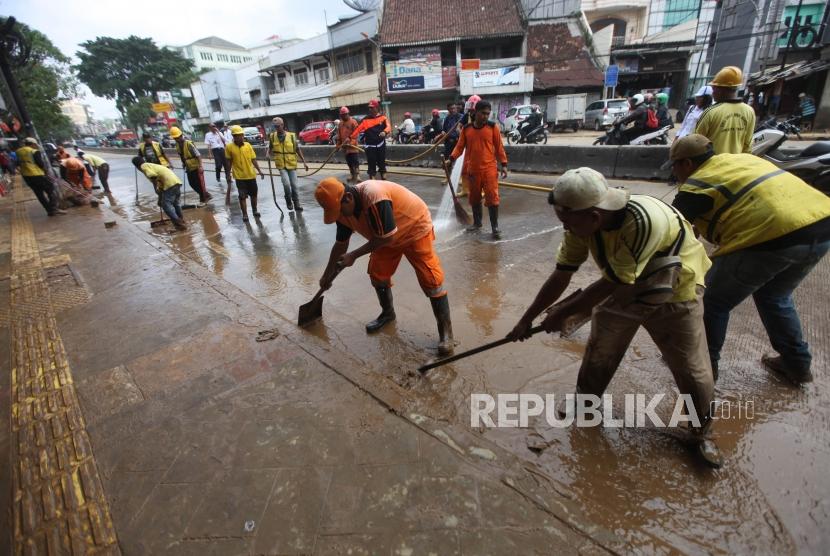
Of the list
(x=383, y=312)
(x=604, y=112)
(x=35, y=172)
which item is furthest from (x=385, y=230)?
(x=604, y=112)

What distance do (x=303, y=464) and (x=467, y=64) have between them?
82.2 ft

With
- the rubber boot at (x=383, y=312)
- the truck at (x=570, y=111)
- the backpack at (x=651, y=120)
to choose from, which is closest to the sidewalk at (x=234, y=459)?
the rubber boot at (x=383, y=312)

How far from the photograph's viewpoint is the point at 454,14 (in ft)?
78.9

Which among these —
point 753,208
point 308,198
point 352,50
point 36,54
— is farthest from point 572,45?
point 36,54

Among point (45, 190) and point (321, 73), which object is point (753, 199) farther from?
point (321, 73)

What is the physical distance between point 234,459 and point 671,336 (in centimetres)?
218

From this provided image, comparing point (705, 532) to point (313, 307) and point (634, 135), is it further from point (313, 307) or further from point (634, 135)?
point (634, 135)

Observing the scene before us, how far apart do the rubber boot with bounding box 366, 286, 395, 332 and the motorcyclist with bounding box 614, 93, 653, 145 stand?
8.72 metres

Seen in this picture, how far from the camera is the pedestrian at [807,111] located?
13.3 m

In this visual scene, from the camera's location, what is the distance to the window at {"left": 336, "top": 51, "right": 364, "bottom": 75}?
90.0 feet

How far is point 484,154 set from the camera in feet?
15.9

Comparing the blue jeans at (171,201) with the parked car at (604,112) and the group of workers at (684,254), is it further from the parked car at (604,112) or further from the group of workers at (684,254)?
the parked car at (604,112)

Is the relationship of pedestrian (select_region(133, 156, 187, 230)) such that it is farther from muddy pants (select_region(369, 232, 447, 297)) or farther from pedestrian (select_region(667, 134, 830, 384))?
pedestrian (select_region(667, 134, 830, 384))

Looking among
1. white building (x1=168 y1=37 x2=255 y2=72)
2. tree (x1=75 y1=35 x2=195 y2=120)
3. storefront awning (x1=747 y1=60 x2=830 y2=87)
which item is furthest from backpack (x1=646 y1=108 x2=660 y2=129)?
white building (x1=168 y1=37 x2=255 y2=72)
